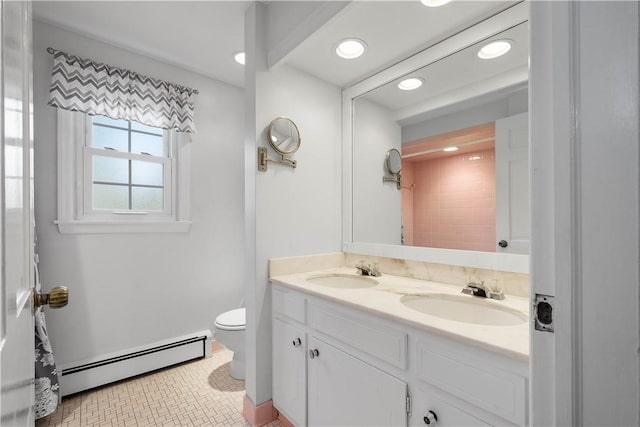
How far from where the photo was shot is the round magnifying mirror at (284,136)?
170 cm

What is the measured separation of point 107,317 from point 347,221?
5.98 ft

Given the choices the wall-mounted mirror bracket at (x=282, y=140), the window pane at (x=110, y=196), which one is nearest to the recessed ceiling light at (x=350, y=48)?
the wall-mounted mirror bracket at (x=282, y=140)

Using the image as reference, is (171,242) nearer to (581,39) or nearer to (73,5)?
(73,5)

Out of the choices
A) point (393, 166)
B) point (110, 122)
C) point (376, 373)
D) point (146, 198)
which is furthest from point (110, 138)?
point (376, 373)

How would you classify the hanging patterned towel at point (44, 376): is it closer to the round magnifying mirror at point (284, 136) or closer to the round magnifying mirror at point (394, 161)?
the round magnifying mirror at point (284, 136)

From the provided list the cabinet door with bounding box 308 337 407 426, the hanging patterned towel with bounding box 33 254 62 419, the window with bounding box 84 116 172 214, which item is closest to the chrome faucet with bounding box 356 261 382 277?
the cabinet door with bounding box 308 337 407 426

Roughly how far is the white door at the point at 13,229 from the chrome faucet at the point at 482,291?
1.45 m

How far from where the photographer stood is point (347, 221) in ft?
6.82

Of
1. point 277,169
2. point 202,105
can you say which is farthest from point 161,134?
point 277,169

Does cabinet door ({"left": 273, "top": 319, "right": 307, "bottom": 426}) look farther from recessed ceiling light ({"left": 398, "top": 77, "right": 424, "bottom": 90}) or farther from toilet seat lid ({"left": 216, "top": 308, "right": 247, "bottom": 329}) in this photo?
recessed ceiling light ({"left": 398, "top": 77, "right": 424, "bottom": 90})

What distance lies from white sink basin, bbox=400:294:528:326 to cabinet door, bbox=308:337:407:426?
1.13 feet

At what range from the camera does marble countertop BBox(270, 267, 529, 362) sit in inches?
32.9

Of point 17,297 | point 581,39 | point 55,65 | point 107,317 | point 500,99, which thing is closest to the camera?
point 581,39

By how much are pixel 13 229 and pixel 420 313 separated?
1109 millimetres
